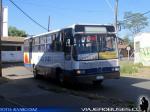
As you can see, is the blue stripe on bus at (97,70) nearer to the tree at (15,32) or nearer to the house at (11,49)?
the house at (11,49)

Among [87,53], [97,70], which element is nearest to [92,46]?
[87,53]

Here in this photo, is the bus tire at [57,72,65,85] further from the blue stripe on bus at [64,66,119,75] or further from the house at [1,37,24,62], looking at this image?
the house at [1,37,24,62]

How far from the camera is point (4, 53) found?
59.1m

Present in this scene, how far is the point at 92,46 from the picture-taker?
18.3 metres

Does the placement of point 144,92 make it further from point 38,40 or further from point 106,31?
point 38,40

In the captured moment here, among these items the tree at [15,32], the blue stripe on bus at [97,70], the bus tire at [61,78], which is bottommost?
the bus tire at [61,78]

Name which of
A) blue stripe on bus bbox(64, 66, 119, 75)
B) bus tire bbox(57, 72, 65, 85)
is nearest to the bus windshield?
blue stripe on bus bbox(64, 66, 119, 75)

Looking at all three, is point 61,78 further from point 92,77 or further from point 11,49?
point 11,49

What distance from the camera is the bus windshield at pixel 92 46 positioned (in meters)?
18.1

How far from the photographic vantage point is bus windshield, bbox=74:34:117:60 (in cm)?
1814

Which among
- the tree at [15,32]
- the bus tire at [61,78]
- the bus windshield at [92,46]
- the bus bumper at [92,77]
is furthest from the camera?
the tree at [15,32]

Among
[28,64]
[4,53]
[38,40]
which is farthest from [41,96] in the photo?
[4,53]

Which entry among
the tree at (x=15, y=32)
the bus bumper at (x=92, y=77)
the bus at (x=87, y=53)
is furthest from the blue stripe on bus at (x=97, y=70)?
the tree at (x=15, y=32)

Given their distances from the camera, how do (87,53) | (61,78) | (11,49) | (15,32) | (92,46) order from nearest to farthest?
1. (87,53)
2. (92,46)
3. (61,78)
4. (11,49)
5. (15,32)
